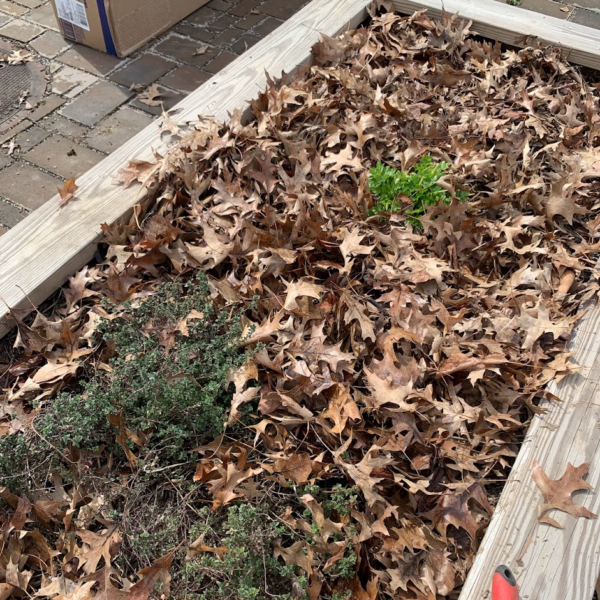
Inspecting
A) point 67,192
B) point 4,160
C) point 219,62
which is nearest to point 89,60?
point 219,62

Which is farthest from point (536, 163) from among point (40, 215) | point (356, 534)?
point (40, 215)

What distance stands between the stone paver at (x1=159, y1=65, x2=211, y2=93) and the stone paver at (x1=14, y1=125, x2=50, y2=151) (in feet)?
2.95

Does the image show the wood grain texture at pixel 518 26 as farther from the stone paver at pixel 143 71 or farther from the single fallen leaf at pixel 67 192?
the single fallen leaf at pixel 67 192

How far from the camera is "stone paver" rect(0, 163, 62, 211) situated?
3.45 meters

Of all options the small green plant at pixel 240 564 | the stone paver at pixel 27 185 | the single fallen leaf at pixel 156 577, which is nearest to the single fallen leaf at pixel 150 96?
the stone paver at pixel 27 185

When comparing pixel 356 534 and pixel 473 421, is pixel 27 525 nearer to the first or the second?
pixel 356 534

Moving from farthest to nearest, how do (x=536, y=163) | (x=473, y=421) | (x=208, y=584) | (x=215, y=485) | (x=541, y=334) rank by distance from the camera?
(x=536, y=163), (x=541, y=334), (x=473, y=421), (x=215, y=485), (x=208, y=584)

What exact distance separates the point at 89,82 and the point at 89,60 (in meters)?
0.28

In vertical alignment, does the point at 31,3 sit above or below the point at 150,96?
above

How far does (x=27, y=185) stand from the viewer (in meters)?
3.54

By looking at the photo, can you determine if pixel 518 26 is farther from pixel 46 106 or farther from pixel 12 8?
pixel 12 8

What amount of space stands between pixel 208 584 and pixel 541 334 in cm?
142

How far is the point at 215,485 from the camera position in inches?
77.7

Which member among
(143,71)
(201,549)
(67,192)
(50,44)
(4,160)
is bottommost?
(201,549)
